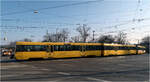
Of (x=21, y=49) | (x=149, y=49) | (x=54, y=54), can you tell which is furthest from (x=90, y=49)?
(x=149, y=49)

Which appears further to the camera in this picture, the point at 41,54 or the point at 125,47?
the point at 125,47

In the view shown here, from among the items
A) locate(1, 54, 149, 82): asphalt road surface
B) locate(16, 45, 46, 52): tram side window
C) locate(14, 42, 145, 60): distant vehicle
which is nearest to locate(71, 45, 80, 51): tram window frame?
locate(14, 42, 145, 60): distant vehicle

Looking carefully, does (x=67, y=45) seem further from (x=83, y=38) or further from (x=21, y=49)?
(x=83, y=38)

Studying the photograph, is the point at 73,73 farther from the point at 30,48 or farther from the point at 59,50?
the point at 59,50

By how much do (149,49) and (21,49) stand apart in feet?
206

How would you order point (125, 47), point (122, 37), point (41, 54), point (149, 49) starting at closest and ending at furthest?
point (41, 54) → point (125, 47) → point (149, 49) → point (122, 37)

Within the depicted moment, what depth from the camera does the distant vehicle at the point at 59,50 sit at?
65.3 ft

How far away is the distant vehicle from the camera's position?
65.3ft

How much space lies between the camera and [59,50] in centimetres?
2325

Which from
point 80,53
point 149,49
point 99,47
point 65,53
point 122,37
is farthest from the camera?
point 122,37

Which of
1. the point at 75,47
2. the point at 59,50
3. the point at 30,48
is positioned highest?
the point at 30,48

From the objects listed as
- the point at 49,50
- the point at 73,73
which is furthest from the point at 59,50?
the point at 73,73

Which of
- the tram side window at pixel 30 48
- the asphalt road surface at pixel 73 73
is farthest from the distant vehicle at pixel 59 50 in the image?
the asphalt road surface at pixel 73 73

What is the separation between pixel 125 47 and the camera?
124ft
